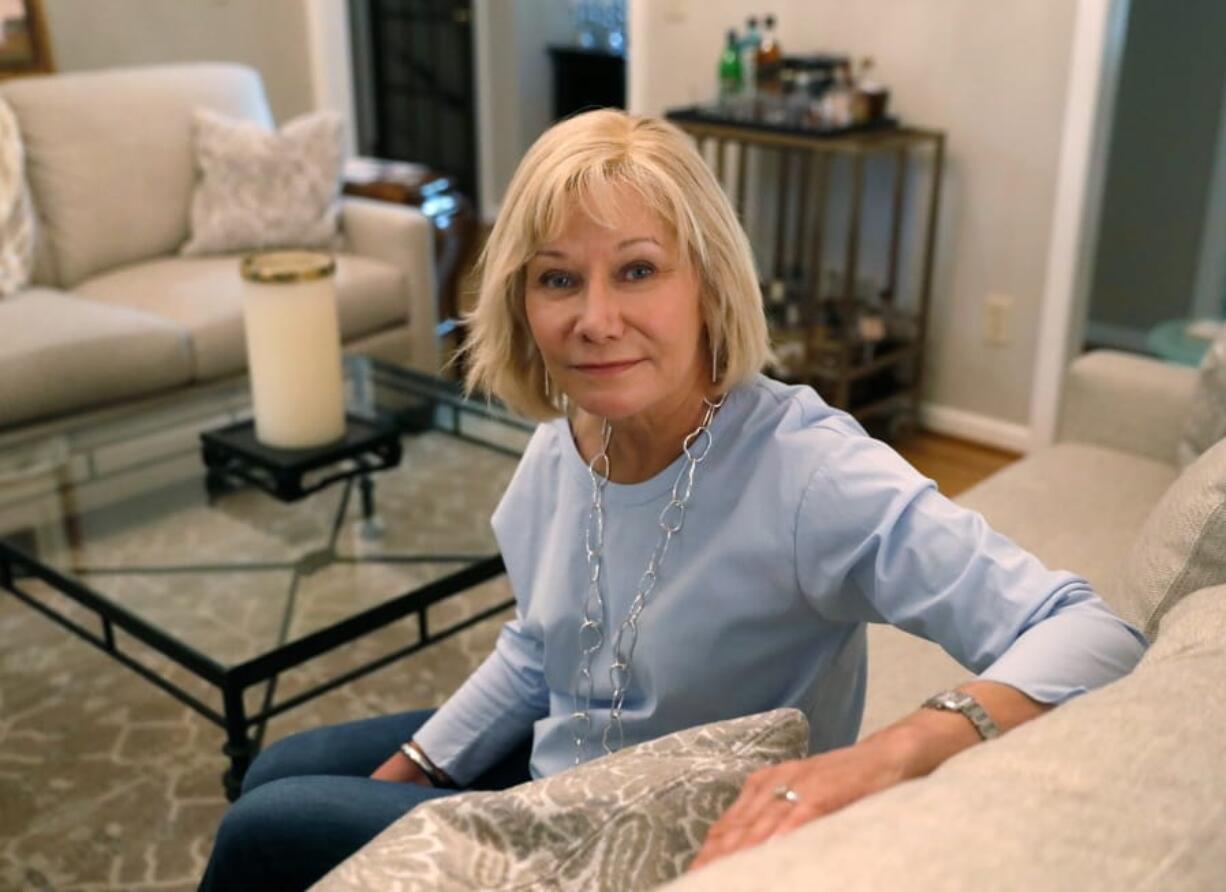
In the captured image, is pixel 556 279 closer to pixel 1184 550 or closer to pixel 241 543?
pixel 1184 550

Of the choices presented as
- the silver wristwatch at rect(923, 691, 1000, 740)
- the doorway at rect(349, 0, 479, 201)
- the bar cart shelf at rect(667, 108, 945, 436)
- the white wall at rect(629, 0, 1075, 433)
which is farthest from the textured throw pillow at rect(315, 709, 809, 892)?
the doorway at rect(349, 0, 479, 201)

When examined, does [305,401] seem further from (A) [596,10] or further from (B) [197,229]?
(A) [596,10]

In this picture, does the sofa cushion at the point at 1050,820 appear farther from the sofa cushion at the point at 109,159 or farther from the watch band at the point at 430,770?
the sofa cushion at the point at 109,159

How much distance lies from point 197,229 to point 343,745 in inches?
96.8

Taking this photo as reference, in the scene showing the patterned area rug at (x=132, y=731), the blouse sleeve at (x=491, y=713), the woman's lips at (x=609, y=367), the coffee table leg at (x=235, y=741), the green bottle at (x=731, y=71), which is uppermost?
the green bottle at (x=731, y=71)

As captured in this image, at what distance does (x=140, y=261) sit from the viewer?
354 centimetres

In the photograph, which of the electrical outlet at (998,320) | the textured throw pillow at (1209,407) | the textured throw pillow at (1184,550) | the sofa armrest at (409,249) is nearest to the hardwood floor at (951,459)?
the electrical outlet at (998,320)

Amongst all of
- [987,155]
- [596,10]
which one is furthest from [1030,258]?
[596,10]

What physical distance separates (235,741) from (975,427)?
93.1 inches

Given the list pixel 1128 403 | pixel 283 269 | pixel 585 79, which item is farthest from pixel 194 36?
pixel 1128 403

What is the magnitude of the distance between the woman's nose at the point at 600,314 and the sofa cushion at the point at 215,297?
211 centimetres

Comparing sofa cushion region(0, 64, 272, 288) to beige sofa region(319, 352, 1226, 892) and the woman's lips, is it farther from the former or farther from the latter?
beige sofa region(319, 352, 1226, 892)

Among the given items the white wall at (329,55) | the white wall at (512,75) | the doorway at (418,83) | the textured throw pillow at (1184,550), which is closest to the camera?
the textured throw pillow at (1184,550)

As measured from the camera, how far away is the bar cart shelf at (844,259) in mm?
3320
